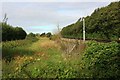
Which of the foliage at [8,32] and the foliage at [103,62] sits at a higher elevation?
the foliage at [8,32]

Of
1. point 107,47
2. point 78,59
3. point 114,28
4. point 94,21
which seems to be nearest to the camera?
point 107,47

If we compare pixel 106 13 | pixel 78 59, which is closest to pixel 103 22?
pixel 106 13

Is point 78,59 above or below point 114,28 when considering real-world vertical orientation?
below

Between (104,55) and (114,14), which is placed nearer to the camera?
(104,55)

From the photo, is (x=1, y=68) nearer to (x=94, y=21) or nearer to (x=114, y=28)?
(x=114, y=28)

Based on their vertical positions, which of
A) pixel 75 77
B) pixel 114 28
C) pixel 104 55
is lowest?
pixel 75 77

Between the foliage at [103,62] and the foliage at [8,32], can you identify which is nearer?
the foliage at [103,62]

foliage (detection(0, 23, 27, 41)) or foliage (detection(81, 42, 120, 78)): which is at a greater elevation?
foliage (detection(0, 23, 27, 41))

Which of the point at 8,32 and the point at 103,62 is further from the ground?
the point at 8,32

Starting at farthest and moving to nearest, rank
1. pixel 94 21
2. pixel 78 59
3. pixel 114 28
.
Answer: pixel 94 21, pixel 114 28, pixel 78 59

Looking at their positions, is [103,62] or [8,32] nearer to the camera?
[103,62]

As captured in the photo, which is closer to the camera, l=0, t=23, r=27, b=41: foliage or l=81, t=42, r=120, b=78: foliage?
l=81, t=42, r=120, b=78: foliage

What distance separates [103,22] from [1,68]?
61.6 feet

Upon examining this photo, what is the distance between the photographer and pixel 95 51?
9617mm
